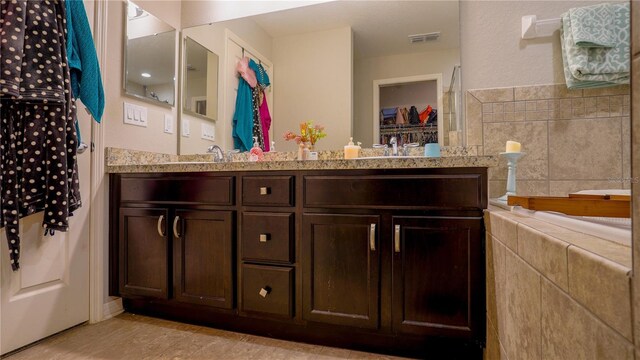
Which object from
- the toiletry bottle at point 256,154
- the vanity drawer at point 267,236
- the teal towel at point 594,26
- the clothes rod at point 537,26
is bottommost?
the vanity drawer at point 267,236

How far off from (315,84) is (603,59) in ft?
4.71

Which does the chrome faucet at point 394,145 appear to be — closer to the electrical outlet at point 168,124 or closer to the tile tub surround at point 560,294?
the tile tub surround at point 560,294

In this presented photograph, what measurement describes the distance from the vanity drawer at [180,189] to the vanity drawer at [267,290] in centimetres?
35

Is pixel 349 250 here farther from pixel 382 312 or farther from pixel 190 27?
pixel 190 27

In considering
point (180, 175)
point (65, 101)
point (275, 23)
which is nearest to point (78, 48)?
point (65, 101)

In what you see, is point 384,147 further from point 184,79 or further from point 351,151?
point 184,79

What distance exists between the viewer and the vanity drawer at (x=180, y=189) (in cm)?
151

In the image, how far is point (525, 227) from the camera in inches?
27.7

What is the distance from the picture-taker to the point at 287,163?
140 centimetres

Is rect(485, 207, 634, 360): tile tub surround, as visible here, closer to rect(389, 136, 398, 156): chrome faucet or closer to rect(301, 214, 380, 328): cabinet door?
rect(301, 214, 380, 328): cabinet door

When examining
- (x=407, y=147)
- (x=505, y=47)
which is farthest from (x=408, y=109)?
(x=505, y=47)

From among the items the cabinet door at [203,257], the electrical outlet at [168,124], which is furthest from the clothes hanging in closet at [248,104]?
the cabinet door at [203,257]

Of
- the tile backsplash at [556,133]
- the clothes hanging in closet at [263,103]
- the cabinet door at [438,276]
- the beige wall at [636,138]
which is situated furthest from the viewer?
the clothes hanging in closet at [263,103]

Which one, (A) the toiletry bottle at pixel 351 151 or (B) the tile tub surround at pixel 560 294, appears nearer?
(B) the tile tub surround at pixel 560 294
